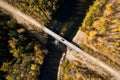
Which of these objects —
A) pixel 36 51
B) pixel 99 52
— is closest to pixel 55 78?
pixel 36 51

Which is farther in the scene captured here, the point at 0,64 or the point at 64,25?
the point at 64,25

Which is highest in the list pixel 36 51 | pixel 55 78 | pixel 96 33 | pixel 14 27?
pixel 96 33

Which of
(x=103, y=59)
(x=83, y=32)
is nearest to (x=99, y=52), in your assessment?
(x=103, y=59)

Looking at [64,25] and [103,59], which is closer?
[103,59]

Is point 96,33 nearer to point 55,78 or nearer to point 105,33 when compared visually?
point 105,33

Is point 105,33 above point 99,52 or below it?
above

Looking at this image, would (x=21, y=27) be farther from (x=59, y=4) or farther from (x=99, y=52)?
(x=99, y=52)
